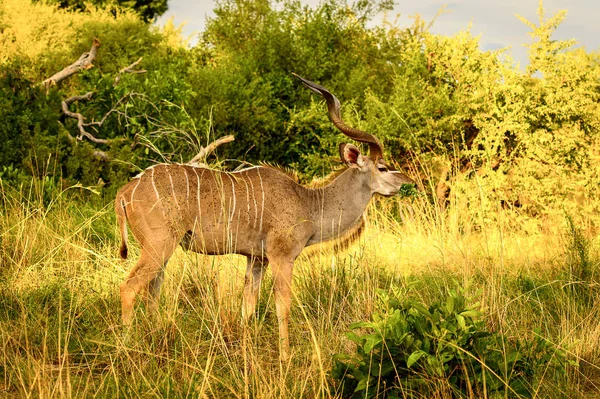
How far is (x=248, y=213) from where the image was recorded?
4.57m

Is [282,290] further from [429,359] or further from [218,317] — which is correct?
[429,359]

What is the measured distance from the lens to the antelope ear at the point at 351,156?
5.01 meters

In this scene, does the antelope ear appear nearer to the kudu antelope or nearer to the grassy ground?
the kudu antelope

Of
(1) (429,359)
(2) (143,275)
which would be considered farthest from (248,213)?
(1) (429,359)

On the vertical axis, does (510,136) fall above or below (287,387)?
above

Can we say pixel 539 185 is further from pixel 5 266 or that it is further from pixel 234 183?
pixel 5 266

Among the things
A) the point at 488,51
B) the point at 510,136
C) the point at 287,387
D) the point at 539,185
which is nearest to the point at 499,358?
the point at 287,387

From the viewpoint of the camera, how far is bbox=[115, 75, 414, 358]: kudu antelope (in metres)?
4.31

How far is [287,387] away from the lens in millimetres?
3338

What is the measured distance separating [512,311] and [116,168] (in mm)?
4813

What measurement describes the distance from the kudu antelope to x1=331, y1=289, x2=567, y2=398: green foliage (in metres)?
0.78

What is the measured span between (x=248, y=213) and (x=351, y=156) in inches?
34.7

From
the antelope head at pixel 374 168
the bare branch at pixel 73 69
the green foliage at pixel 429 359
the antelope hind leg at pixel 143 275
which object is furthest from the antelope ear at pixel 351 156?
the bare branch at pixel 73 69

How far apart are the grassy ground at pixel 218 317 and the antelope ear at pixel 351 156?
0.59 m
